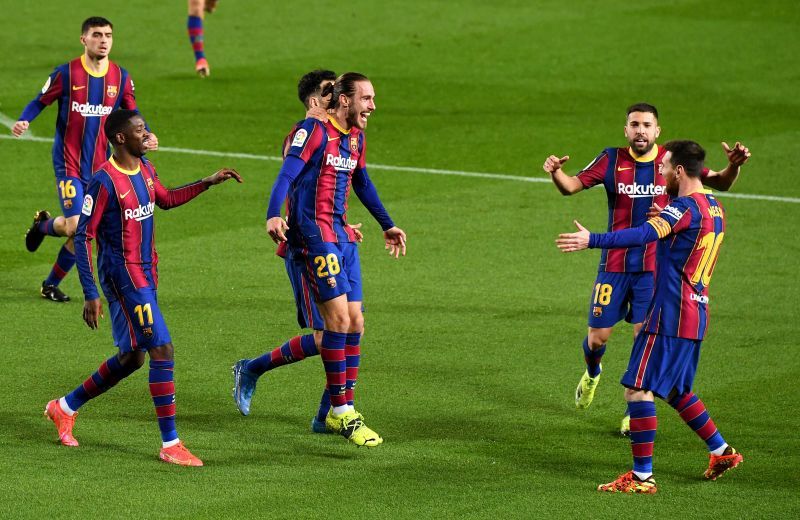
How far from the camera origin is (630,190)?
9578 millimetres

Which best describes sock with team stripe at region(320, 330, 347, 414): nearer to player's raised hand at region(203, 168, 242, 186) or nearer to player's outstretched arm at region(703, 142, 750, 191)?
player's raised hand at region(203, 168, 242, 186)

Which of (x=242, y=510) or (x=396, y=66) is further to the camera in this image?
(x=396, y=66)

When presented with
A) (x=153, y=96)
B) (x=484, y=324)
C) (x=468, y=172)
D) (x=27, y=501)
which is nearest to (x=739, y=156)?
(x=484, y=324)

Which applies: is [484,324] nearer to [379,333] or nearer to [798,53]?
[379,333]

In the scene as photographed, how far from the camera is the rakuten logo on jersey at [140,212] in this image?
8766 millimetres

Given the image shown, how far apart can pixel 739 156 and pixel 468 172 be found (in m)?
8.66

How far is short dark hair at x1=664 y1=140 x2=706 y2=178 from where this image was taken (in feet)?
27.3

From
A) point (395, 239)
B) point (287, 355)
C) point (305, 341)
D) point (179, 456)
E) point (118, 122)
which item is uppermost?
point (118, 122)

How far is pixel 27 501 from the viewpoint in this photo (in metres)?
7.87

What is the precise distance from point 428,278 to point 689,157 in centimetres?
523

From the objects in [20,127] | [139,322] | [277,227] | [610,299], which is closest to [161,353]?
[139,322]

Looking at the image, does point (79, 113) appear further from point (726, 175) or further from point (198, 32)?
point (198, 32)

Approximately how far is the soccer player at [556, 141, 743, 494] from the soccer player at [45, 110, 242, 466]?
2.47 metres

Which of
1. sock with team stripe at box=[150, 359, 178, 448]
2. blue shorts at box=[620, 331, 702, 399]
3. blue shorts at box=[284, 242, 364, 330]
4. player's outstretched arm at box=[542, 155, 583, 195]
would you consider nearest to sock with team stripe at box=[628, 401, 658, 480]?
blue shorts at box=[620, 331, 702, 399]
